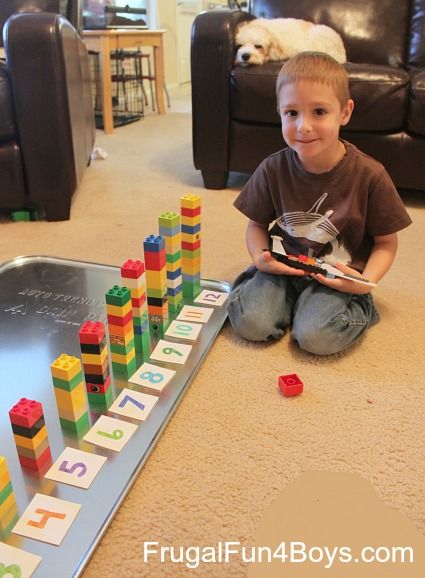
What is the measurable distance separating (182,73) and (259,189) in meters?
4.09

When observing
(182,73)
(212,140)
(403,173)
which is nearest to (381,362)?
(403,173)

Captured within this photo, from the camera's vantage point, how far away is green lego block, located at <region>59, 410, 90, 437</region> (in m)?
0.79

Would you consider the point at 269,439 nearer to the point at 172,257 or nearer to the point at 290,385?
the point at 290,385

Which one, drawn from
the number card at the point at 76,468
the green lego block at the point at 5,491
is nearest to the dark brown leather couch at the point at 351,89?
the number card at the point at 76,468

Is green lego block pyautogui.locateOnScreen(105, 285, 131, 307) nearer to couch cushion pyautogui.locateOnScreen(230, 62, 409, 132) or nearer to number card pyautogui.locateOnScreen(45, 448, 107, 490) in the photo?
number card pyautogui.locateOnScreen(45, 448, 107, 490)

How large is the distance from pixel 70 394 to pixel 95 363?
0.22 ft

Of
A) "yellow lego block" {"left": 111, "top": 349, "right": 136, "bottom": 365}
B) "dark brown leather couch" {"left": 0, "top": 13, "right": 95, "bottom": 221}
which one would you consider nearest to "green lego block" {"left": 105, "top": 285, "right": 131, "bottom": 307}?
"yellow lego block" {"left": 111, "top": 349, "right": 136, "bottom": 365}

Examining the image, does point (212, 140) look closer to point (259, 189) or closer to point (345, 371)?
Result: point (259, 189)

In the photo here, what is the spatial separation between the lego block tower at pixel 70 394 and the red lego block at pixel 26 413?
0.22 ft

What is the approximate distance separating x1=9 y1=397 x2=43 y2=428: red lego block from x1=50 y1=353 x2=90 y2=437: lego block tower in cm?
7

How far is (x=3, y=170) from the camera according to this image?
1556mm

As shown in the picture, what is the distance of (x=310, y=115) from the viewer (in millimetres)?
913

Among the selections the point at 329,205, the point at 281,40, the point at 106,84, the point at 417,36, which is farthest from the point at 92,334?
the point at 106,84

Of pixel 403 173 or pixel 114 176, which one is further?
pixel 114 176
